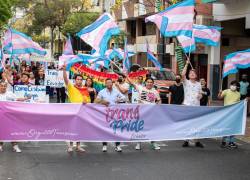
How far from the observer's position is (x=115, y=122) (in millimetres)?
11289

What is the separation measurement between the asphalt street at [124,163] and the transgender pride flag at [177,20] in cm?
313

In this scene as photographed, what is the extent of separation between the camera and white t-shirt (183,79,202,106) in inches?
477

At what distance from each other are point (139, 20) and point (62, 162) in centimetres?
3348

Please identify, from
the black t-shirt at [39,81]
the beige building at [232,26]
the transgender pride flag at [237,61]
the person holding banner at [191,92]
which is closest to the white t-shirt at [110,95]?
the person holding banner at [191,92]

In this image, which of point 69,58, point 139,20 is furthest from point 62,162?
point 139,20

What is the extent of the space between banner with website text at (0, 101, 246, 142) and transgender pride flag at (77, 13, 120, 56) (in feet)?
12.8

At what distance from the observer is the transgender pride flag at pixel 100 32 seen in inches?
586

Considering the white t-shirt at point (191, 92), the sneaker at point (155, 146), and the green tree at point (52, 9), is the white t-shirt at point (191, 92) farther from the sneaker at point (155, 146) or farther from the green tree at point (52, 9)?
the green tree at point (52, 9)

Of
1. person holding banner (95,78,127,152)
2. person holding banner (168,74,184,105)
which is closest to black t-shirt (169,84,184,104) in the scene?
person holding banner (168,74,184,105)

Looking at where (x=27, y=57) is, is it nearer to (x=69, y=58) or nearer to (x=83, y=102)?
(x=69, y=58)

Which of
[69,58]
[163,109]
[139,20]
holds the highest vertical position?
[139,20]

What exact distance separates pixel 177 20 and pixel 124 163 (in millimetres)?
5001

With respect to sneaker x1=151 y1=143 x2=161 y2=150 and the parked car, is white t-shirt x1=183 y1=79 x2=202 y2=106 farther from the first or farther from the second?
the parked car

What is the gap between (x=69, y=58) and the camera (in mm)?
18219
